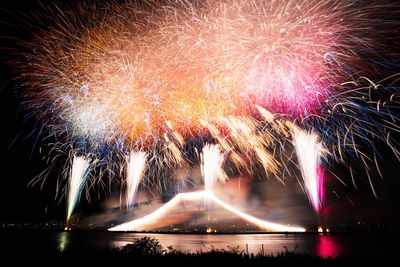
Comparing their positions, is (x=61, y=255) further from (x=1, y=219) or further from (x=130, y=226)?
(x=130, y=226)

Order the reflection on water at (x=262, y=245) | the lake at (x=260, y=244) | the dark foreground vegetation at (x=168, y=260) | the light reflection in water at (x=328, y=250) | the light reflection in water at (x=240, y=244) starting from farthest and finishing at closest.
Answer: the light reflection in water at (x=240, y=244) < the lake at (x=260, y=244) < the reflection on water at (x=262, y=245) < the light reflection in water at (x=328, y=250) < the dark foreground vegetation at (x=168, y=260)

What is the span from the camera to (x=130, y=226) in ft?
523

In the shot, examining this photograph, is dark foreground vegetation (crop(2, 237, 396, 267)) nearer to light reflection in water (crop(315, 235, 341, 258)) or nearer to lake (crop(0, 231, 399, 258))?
lake (crop(0, 231, 399, 258))

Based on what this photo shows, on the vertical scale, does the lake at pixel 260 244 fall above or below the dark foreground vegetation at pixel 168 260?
below

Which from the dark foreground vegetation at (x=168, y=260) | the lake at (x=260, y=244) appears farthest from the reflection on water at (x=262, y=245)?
the dark foreground vegetation at (x=168, y=260)

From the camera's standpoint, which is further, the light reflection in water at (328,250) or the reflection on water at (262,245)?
the reflection on water at (262,245)

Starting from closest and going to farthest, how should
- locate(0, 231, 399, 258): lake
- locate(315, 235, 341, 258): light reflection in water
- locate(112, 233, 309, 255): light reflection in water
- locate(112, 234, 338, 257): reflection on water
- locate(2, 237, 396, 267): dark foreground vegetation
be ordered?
1. locate(2, 237, 396, 267): dark foreground vegetation
2. locate(315, 235, 341, 258): light reflection in water
3. locate(112, 234, 338, 257): reflection on water
4. locate(0, 231, 399, 258): lake
5. locate(112, 233, 309, 255): light reflection in water

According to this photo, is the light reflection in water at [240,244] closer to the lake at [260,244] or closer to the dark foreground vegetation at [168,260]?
the lake at [260,244]

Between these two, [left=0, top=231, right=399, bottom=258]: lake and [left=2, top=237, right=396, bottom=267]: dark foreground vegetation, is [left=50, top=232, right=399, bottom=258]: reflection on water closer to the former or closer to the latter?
[left=0, top=231, right=399, bottom=258]: lake

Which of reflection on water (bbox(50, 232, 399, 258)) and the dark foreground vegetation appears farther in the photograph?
reflection on water (bbox(50, 232, 399, 258))

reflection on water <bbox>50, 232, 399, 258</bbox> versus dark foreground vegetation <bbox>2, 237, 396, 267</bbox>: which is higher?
dark foreground vegetation <bbox>2, 237, 396, 267</bbox>

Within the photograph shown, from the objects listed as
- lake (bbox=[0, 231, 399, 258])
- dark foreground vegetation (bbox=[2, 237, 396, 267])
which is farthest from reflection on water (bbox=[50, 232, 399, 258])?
dark foreground vegetation (bbox=[2, 237, 396, 267])

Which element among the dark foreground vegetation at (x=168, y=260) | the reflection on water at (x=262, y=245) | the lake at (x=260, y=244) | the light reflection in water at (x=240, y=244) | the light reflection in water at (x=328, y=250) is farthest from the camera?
the light reflection in water at (x=240, y=244)

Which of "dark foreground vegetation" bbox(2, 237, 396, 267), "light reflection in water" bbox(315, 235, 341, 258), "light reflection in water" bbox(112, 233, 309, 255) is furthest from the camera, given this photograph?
"light reflection in water" bbox(112, 233, 309, 255)
